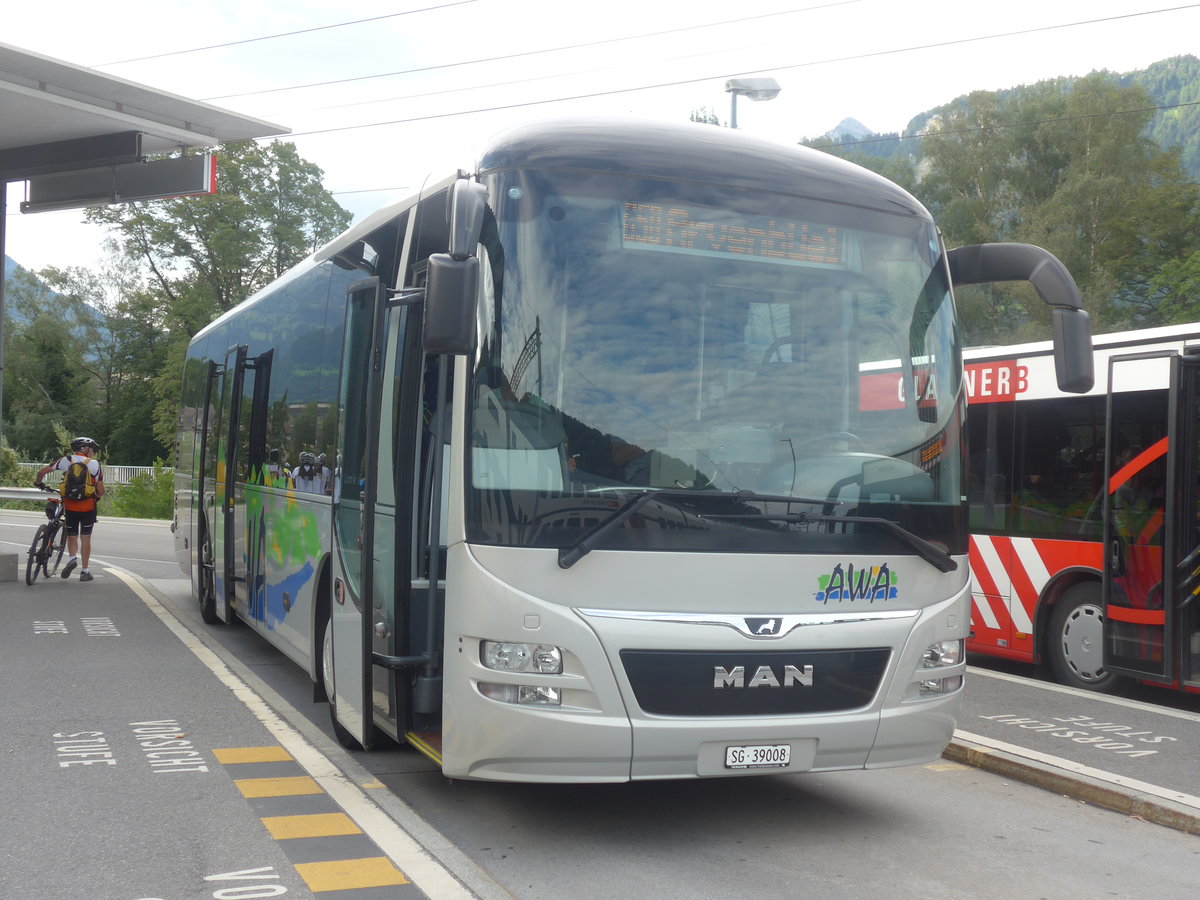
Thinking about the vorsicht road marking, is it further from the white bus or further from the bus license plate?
the bus license plate

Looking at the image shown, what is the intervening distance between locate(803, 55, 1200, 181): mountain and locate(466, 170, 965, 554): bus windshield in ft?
171

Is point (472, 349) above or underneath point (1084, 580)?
above

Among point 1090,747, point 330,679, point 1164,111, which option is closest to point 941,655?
point 1090,747

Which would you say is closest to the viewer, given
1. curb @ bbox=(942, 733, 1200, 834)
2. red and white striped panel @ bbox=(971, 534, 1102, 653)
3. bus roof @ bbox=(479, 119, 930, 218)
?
bus roof @ bbox=(479, 119, 930, 218)

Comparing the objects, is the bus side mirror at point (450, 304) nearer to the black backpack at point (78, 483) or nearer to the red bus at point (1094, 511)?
the red bus at point (1094, 511)

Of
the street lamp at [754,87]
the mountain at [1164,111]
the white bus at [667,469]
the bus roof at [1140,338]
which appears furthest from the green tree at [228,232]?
the white bus at [667,469]

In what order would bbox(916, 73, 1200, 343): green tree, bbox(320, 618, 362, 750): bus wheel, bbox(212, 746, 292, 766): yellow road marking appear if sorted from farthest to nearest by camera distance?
bbox(916, 73, 1200, 343): green tree
bbox(320, 618, 362, 750): bus wheel
bbox(212, 746, 292, 766): yellow road marking

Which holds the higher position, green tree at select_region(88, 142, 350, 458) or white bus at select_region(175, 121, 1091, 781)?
green tree at select_region(88, 142, 350, 458)

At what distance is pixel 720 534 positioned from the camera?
18.5 ft

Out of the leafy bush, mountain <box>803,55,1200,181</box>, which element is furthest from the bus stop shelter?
mountain <box>803,55,1200,181</box>

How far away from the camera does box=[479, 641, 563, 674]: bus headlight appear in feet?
17.9

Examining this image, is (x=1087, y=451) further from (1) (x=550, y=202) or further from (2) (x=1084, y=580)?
(1) (x=550, y=202)

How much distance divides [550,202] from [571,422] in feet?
3.26

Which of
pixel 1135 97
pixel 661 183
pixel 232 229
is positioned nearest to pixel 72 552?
pixel 661 183
